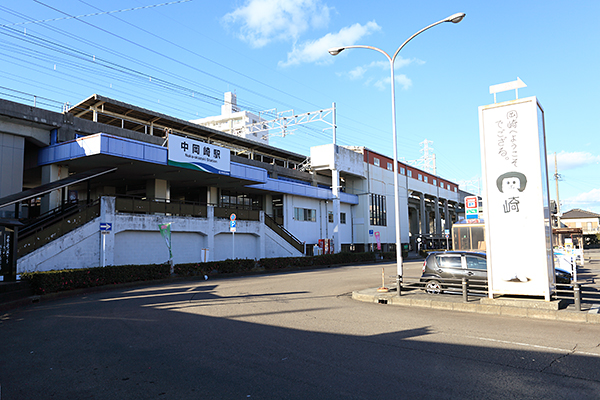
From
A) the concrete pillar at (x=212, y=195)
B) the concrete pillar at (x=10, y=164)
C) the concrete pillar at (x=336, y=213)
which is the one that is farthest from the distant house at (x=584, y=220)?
the concrete pillar at (x=10, y=164)

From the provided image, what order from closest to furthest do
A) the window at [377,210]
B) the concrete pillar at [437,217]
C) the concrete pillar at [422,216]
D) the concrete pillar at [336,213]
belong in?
the concrete pillar at [336,213] → the window at [377,210] → the concrete pillar at [422,216] → the concrete pillar at [437,217]

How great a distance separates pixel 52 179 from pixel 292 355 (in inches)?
919

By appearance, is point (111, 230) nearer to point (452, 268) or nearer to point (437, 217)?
point (452, 268)

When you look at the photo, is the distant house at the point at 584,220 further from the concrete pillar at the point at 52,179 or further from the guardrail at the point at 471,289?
the concrete pillar at the point at 52,179

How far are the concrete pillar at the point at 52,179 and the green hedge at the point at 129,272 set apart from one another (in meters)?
7.81

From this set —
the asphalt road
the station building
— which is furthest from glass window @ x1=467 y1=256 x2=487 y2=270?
the station building

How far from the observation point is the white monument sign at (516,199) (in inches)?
433

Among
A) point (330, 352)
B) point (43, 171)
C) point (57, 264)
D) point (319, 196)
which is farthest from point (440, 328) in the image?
point (319, 196)

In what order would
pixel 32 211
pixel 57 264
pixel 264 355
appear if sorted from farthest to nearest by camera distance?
pixel 32 211
pixel 57 264
pixel 264 355

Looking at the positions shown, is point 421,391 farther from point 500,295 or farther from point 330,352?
point 500,295

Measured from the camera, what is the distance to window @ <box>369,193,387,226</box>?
53.1m

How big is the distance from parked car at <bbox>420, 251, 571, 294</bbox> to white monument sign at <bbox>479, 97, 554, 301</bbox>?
7.23ft

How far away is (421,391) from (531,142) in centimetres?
884

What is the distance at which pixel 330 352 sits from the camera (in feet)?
22.9
